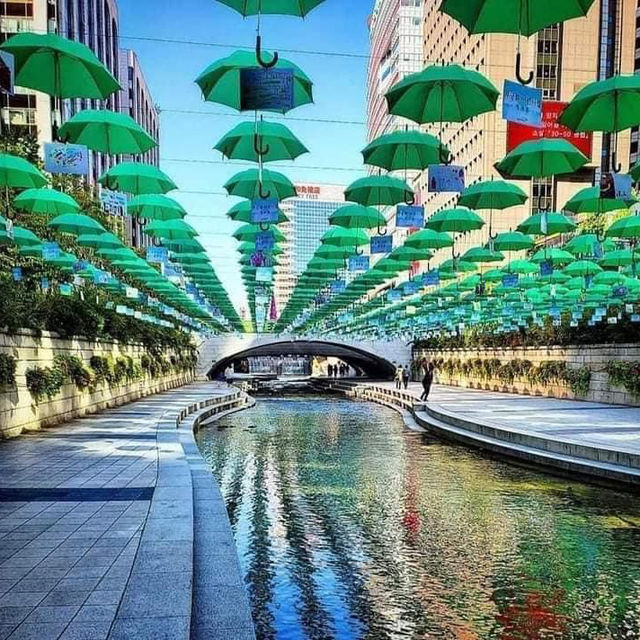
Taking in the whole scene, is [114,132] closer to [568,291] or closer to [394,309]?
[568,291]

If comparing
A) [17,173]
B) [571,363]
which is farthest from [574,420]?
[17,173]

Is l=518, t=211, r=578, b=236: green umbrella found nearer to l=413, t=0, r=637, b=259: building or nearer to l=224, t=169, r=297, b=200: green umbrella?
l=224, t=169, r=297, b=200: green umbrella

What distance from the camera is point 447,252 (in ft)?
216

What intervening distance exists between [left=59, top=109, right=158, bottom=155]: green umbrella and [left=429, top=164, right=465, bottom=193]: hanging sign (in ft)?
14.9

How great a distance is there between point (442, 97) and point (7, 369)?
32.0ft

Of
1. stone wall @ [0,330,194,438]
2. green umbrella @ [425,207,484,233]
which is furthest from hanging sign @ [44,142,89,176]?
A: green umbrella @ [425,207,484,233]

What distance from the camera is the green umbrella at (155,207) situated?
1448cm

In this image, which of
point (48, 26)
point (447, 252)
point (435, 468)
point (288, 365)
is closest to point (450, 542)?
point (435, 468)

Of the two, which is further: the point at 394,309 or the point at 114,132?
the point at 394,309

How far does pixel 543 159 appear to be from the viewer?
A: 1118 centimetres

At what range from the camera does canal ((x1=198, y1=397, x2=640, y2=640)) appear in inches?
234

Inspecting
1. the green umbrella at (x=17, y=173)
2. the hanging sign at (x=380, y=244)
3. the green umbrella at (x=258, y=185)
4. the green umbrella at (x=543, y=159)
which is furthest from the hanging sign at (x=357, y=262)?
the green umbrella at (x=17, y=173)

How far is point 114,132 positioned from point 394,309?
2972 centimetres

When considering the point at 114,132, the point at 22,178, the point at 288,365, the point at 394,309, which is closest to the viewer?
the point at 114,132
